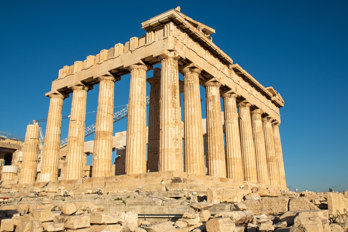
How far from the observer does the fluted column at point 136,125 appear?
2241cm

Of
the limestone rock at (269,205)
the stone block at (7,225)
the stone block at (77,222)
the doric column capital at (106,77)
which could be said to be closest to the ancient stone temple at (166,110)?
the doric column capital at (106,77)

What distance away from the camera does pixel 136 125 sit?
23.1 metres

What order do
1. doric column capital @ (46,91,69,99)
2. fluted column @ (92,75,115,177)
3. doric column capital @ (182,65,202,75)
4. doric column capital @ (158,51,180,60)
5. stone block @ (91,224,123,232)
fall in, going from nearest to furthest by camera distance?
stone block @ (91,224,123,232) → doric column capital @ (158,51,180,60) → fluted column @ (92,75,115,177) → doric column capital @ (182,65,202,75) → doric column capital @ (46,91,69,99)

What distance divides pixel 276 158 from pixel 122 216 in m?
33.1

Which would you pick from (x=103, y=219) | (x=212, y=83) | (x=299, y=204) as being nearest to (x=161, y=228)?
(x=103, y=219)

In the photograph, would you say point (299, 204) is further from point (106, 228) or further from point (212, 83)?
point (212, 83)

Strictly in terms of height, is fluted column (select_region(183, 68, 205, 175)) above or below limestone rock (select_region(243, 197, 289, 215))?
above

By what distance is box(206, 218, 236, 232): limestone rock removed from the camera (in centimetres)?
750

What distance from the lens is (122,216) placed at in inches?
374

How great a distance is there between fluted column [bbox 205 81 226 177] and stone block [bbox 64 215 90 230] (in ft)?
56.7

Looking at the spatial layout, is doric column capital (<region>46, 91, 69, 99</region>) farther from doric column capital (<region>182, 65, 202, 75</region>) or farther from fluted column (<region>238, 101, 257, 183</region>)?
fluted column (<region>238, 101, 257, 183</region>)

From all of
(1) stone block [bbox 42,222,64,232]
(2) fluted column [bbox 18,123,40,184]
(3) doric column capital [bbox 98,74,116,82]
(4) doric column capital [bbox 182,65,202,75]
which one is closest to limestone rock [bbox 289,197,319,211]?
(1) stone block [bbox 42,222,64,232]

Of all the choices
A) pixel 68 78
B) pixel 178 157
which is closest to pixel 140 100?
pixel 178 157

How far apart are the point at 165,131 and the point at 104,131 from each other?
6.64m
